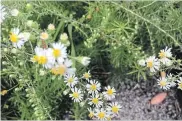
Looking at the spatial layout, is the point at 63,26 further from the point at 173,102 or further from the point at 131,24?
the point at 173,102

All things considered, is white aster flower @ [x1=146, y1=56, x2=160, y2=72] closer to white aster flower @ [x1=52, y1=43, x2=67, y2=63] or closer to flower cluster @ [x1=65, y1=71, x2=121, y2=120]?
flower cluster @ [x1=65, y1=71, x2=121, y2=120]

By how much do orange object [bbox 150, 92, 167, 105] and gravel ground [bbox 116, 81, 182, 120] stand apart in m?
0.01

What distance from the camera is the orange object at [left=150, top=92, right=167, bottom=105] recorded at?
164cm

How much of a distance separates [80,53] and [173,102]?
0.48m

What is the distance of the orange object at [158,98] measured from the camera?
5.38ft

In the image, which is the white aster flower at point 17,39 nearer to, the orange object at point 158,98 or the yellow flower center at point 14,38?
the yellow flower center at point 14,38

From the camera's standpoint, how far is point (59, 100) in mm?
1536

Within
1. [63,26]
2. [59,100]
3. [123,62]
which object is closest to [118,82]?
[123,62]

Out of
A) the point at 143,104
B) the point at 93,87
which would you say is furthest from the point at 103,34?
the point at 143,104

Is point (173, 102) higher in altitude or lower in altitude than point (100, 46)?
lower

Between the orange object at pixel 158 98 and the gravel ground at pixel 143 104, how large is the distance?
0.04 feet

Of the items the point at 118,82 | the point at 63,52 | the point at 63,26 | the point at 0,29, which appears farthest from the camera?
the point at 118,82

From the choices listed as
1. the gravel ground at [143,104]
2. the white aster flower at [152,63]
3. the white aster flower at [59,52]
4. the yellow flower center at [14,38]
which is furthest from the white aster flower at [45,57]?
the gravel ground at [143,104]

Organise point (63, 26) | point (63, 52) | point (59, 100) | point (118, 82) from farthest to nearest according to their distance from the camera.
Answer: point (118, 82)
point (59, 100)
point (63, 26)
point (63, 52)
